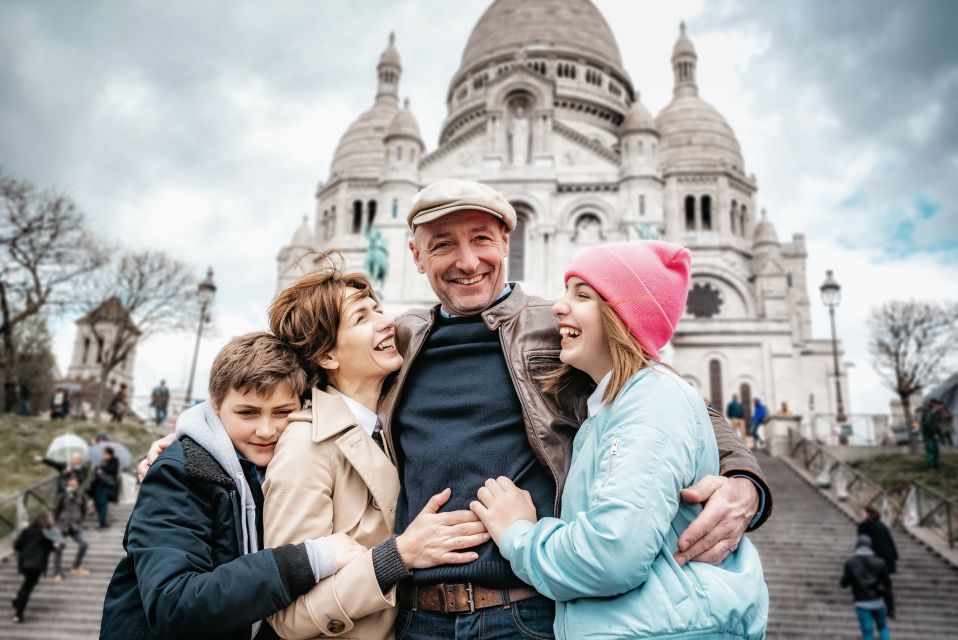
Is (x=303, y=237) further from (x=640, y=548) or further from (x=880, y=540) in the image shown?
(x=640, y=548)

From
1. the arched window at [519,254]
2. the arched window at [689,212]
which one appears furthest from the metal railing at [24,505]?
the arched window at [689,212]

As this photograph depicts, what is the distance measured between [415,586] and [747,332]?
109 feet

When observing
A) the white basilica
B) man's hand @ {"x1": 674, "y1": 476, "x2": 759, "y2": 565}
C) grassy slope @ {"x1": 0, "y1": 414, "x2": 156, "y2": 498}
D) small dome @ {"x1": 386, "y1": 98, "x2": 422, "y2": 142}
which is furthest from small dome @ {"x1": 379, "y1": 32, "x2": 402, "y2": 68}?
man's hand @ {"x1": 674, "y1": 476, "x2": 759, "y2": 565}

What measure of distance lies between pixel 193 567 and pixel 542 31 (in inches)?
1989

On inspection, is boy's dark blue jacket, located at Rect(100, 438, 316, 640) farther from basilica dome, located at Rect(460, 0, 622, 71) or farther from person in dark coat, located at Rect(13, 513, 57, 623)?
basilica dome, located at Rect(460, 0, 622, 71)

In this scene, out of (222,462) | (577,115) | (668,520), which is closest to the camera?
(668,520)

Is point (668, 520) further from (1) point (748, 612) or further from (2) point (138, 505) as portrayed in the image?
(2) point (138, 505)

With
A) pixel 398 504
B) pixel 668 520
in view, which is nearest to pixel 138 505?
pixel 398 504

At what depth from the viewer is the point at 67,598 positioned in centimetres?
1070

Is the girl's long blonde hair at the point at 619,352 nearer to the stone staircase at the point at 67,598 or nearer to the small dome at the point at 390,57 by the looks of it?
the stone staircase at the point at 67,598

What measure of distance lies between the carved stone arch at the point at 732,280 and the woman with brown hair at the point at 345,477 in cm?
3677

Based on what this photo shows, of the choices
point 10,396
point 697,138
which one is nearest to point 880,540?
point 10,396

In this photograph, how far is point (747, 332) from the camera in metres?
33.5

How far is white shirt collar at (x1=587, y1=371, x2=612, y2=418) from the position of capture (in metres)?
2.71
